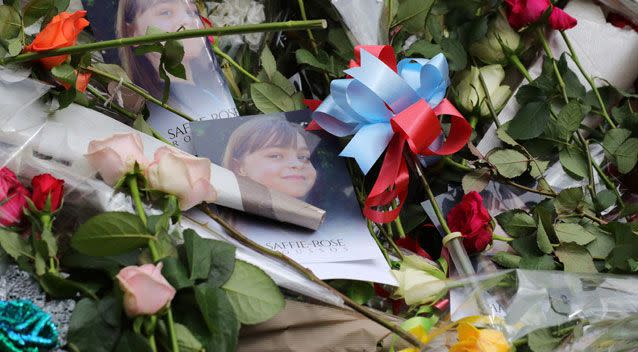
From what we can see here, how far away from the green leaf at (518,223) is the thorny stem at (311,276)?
10.7 inches

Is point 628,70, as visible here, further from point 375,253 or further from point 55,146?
point 55,146

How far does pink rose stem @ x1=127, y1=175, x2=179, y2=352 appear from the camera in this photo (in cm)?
54

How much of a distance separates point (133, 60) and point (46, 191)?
30cm

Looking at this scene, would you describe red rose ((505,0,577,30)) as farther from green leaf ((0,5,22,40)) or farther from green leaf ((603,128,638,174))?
green leaf ((0,5,22,40))

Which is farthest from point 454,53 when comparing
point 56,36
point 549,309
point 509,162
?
point 56,36

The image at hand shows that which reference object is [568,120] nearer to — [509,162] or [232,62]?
[509,162]

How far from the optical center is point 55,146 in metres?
0.72

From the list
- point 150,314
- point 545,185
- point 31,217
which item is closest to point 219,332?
point 150,314

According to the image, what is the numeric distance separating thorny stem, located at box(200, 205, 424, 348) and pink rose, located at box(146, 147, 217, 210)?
0.06 meters

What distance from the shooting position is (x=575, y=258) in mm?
832

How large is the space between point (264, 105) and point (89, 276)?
0.37 meters

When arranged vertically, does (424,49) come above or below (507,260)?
above

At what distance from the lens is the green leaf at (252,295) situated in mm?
593

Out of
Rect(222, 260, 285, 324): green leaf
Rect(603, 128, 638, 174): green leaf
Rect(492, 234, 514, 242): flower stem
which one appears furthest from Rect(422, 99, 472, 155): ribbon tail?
Rect(222, 260, 285, 324): green leaf
